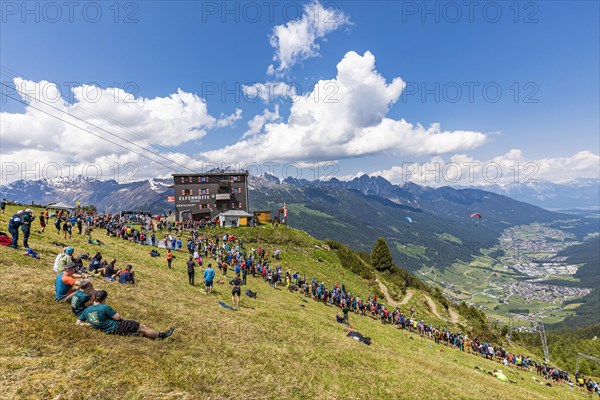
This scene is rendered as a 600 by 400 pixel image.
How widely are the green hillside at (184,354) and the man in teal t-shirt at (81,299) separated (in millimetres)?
472

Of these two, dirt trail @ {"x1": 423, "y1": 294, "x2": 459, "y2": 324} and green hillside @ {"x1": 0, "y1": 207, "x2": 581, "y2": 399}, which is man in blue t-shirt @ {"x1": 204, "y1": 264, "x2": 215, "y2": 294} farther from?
dirt trail @ {"x1": 423, "y1": 294, "x2": 459, "y2": 324}

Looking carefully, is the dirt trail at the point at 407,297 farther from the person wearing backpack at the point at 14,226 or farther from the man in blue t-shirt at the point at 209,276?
the person wearing backpack at the point at 14,226

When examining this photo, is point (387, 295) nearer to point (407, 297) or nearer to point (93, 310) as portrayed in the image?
point (407, 297)

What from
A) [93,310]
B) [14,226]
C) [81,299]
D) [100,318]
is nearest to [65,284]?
[81,299]

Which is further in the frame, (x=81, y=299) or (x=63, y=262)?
(x=63, y=262)

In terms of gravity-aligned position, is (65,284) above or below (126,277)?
above

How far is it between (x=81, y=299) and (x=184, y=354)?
16.1 ft

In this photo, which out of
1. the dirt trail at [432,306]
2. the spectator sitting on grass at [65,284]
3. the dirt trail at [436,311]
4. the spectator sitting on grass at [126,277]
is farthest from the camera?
the dirt trail at [432,306]

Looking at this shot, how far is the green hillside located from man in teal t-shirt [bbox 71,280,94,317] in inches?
18.6

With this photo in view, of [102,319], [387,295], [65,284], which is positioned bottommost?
[387,295]

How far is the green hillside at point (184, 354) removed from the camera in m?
8.59

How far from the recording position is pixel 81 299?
12.0 m

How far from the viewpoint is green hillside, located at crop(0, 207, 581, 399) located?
338 inches

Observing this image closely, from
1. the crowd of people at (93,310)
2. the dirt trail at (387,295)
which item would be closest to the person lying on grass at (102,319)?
the crowd of people at (93,310)
